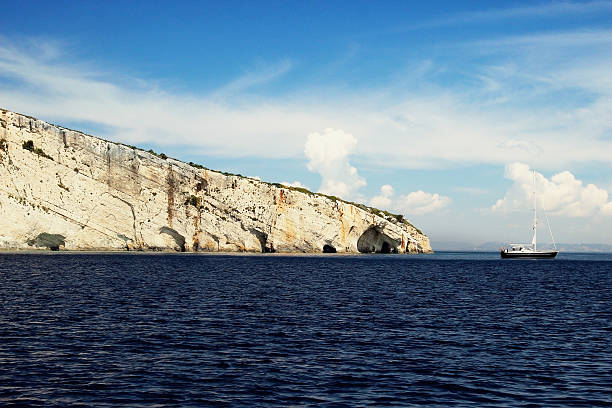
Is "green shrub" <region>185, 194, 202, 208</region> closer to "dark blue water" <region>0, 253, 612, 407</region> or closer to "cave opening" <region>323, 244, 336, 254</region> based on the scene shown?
"cave opening" <region>323, 244, 336, 254</region>

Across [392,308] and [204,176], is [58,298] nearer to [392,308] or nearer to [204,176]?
[392,308]

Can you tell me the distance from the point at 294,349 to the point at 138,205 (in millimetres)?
102163

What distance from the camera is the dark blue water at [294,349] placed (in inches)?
654

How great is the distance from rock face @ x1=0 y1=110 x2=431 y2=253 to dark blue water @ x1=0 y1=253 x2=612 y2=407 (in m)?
66.9

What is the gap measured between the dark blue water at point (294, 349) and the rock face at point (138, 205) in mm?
66851

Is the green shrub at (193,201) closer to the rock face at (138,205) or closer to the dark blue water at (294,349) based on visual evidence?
the rock face at (138,205)

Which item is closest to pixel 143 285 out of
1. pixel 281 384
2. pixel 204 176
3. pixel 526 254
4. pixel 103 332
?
pixel 103 332

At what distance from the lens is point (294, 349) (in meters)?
23.0

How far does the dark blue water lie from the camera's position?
16609mm

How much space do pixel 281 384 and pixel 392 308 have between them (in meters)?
20.8

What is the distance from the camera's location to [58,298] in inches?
1471

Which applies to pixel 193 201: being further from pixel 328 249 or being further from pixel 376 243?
pixel 376 243

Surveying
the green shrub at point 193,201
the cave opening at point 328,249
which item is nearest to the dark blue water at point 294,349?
the green shrub at point 193,201

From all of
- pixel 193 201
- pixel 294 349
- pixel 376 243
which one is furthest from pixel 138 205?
pixel 294 349
